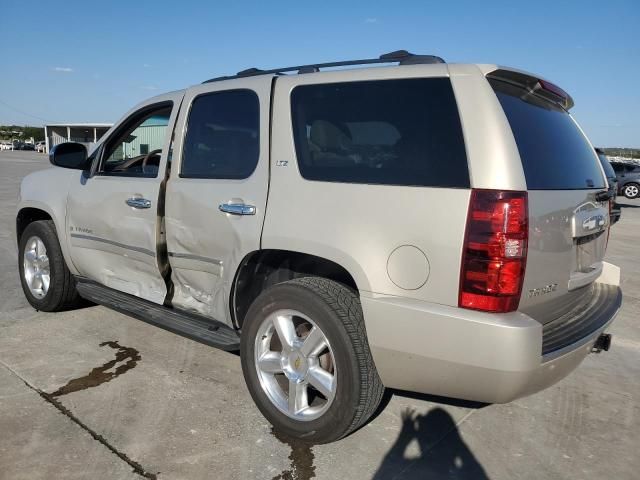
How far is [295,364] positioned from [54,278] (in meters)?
2.70

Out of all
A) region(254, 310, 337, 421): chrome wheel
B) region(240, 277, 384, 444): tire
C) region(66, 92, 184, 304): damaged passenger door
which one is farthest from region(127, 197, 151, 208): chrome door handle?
region(254, 310, 337, 421): chrome wheel

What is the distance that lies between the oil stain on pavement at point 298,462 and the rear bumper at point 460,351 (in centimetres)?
56

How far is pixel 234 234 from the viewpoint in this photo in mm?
2971

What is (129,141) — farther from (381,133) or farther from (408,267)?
(408,267)

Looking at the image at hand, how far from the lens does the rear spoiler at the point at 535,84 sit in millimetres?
2439

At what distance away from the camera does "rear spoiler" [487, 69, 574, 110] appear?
2.44m

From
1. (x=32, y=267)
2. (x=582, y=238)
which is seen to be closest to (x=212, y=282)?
(x=582, y=238)

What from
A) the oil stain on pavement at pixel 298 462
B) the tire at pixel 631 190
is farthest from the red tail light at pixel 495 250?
the tire at pixel 631 190

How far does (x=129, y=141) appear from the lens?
4.45 meters

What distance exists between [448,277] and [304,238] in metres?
0.77

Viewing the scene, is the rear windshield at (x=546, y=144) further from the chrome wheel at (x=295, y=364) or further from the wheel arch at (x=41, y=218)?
the wheel arch at (x=41, y=218)

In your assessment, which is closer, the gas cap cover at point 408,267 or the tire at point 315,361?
the gas cap cover at point 408,267

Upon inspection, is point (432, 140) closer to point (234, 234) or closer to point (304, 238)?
point (304, 238)

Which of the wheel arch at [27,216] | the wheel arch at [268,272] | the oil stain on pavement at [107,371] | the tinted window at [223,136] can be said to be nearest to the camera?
the wheel arch at [268,272]
